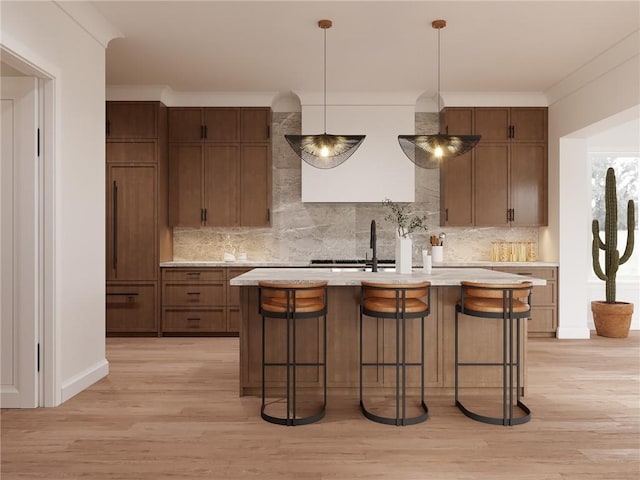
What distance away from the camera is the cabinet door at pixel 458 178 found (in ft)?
19.7

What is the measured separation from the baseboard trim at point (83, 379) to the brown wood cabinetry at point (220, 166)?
2335mm

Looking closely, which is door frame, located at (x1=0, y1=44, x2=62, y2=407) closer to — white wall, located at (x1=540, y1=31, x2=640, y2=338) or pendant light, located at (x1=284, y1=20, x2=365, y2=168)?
pendant light, located at (x1=284, y1=20, x2=365, y2=168)

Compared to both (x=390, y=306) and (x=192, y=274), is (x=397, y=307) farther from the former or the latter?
(x=192, y=274)

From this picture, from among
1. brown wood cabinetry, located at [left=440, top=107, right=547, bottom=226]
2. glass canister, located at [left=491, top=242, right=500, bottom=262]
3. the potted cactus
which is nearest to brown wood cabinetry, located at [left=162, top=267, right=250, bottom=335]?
brown wood cabinetry, located at [left=440, top=107, right=547, bottom=226]

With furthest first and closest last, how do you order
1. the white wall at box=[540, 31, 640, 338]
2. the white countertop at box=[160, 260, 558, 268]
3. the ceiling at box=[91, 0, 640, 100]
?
the white countertop at box=[160, 260, 558, 268]
the white wall at box=[540, 31, 640, 338]
the ceiling at box=[91, 0, 640, 100]

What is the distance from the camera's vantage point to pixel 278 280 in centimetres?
333

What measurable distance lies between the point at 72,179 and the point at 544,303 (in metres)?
5.12

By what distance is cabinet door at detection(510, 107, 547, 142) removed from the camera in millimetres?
6023

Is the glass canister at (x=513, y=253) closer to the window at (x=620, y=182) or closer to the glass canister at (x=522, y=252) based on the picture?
the glass canister at (x=522, y=252)

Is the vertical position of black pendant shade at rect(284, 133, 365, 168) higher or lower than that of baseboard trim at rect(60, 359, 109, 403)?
higher

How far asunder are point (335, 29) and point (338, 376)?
2.89m

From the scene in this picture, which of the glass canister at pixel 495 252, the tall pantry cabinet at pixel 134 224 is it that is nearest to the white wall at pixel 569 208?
the glass canister at pixel 495 252

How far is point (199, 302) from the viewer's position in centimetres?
573

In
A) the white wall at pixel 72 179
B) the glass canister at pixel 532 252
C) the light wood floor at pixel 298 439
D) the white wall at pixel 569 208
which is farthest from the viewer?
the glass canister at pixel 532 252
